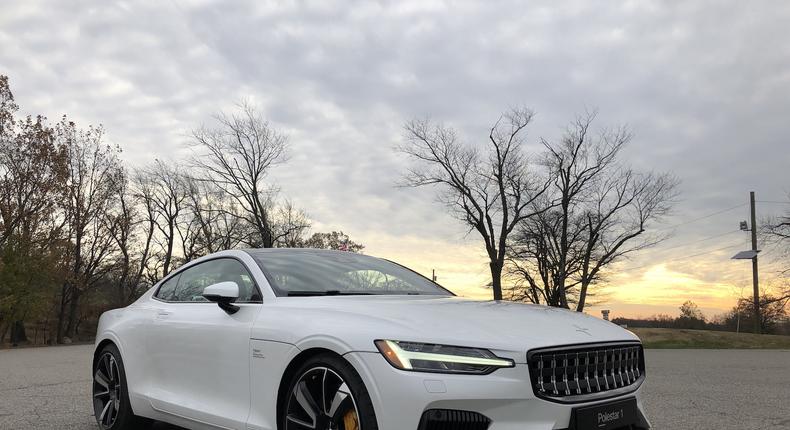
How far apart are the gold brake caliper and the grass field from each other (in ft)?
81.9

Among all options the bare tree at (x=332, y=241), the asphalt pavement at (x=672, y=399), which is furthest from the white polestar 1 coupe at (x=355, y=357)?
the bare tree at (x=332, y=241)

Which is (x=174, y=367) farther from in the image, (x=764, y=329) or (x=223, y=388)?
(x=764, y=329)

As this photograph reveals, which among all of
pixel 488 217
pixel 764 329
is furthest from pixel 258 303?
pixel 764 329

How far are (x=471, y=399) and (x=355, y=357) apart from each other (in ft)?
1.95

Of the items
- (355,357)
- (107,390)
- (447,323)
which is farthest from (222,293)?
(107,390)

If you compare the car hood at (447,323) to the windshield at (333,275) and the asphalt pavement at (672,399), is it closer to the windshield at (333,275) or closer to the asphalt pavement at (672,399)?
the windshield at (333,275)

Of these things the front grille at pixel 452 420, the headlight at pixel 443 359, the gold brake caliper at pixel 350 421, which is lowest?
the gold brake caliper at pixel 350 421

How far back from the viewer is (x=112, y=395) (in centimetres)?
516

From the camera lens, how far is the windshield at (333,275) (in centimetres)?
406

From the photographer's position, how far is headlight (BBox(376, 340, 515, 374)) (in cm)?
286

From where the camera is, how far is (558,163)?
1577 inches

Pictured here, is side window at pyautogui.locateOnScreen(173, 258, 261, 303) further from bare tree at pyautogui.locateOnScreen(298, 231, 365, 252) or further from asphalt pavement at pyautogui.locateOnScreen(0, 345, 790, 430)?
bare tree at pyautogui.locateOnScreen(298, 231, 365, 252)

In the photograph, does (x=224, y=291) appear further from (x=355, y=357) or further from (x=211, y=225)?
(x=211, y=225)

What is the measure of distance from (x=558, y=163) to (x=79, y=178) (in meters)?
29.5
